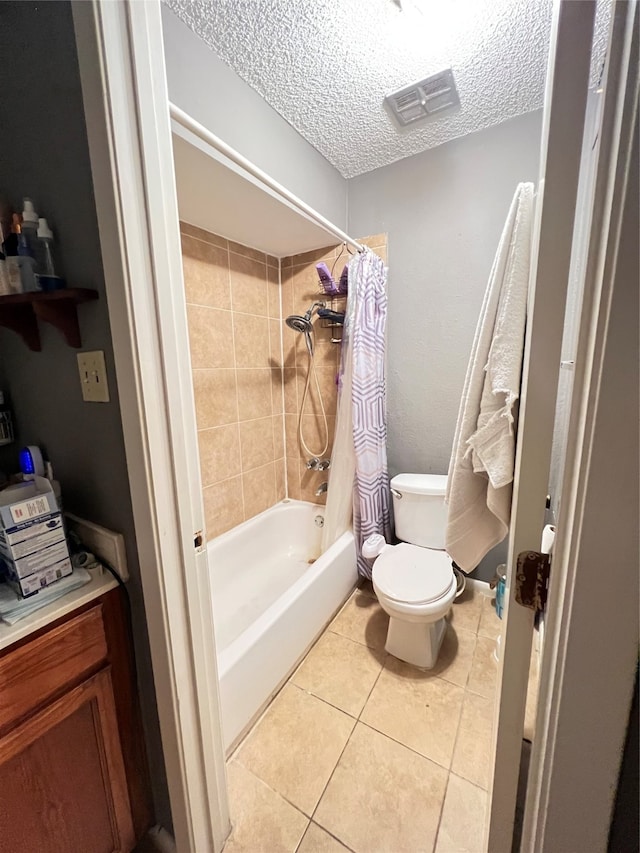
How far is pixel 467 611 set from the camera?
175 cm

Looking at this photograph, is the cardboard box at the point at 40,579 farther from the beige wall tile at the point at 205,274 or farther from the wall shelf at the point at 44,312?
the beige wall tile at the point at 205,274

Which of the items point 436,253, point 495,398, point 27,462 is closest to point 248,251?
point 436,253

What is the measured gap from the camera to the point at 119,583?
764 millimetres

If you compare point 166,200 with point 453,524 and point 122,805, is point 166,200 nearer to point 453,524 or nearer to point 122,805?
point 453,524

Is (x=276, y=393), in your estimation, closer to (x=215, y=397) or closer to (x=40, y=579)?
(x=215, y=397)

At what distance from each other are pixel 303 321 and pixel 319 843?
210 cm

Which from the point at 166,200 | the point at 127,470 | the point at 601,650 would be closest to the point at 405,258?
the point at 166,200

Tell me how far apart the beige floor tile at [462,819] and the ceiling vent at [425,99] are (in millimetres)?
2480

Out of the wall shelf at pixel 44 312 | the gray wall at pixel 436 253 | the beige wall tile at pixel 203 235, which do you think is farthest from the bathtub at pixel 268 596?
the beige wall tile at pixel 203 235

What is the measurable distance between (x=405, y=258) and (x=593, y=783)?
1.98 meters

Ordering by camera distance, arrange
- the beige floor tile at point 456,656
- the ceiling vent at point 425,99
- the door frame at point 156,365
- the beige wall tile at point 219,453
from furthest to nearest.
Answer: the beige wall tile at point 219,453, the beige floor tile at point 456,656, the ceiling vent at point 425,99, the door frame at point 156,365

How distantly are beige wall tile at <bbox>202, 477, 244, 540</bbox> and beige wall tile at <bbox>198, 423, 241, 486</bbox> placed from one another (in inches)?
1.9

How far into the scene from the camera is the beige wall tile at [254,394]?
1993mm

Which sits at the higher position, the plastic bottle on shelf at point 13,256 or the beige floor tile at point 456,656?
the plastic bottle on shelf at point 13,256
